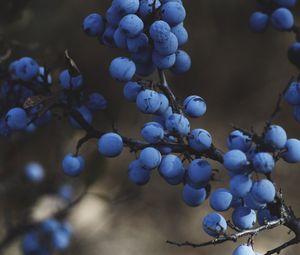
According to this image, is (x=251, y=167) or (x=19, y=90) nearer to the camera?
(x=251, y=167)

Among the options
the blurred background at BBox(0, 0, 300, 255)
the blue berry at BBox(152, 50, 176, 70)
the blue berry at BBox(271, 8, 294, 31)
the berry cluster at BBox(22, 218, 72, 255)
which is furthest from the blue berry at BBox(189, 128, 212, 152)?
the berry cluster at BBox(22, 218, 72, 255)

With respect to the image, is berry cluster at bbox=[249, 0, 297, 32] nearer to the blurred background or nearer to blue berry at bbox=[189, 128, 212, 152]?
blue berry at bbox=[189, 128, 212, 152]

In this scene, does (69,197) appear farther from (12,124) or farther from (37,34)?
(12,124)

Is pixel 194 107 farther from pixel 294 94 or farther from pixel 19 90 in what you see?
pixel 19 90

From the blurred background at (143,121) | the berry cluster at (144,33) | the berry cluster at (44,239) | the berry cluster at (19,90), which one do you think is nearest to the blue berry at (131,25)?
the berry cluster at (144,33)

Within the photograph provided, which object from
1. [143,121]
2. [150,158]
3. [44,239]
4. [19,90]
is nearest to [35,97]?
[19,90]

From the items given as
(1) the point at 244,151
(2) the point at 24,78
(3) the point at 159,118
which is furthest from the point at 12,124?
(1) the point at 244,151
